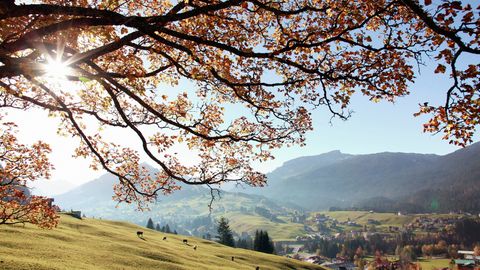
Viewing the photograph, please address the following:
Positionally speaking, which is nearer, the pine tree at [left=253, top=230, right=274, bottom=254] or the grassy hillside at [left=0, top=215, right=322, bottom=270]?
the grassy hillside at [left=0, top=215, right=322, bottom=270]

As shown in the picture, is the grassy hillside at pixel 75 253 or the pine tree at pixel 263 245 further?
the pine tree at pixel 263 245

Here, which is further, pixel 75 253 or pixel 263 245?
pixel 263 245

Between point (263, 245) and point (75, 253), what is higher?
point (75, 253)

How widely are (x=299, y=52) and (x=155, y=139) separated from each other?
7.50 m

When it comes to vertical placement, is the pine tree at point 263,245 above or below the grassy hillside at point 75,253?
below

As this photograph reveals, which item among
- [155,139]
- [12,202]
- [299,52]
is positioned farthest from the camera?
[12,202]

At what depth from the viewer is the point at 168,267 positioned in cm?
4816

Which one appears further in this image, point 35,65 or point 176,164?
point 176,164

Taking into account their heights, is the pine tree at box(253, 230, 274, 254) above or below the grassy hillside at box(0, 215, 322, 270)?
below

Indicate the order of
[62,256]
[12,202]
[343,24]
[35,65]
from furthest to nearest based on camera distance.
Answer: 1. [62,256]
2. [12,202]
3. [343,24]
4. [35,65]

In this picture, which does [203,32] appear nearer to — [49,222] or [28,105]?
[28,105]

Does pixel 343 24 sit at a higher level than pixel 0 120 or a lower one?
higher

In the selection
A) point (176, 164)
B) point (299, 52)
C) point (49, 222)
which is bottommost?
point (49, 222)

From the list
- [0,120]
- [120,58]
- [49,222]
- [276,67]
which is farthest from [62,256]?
[276,67]
